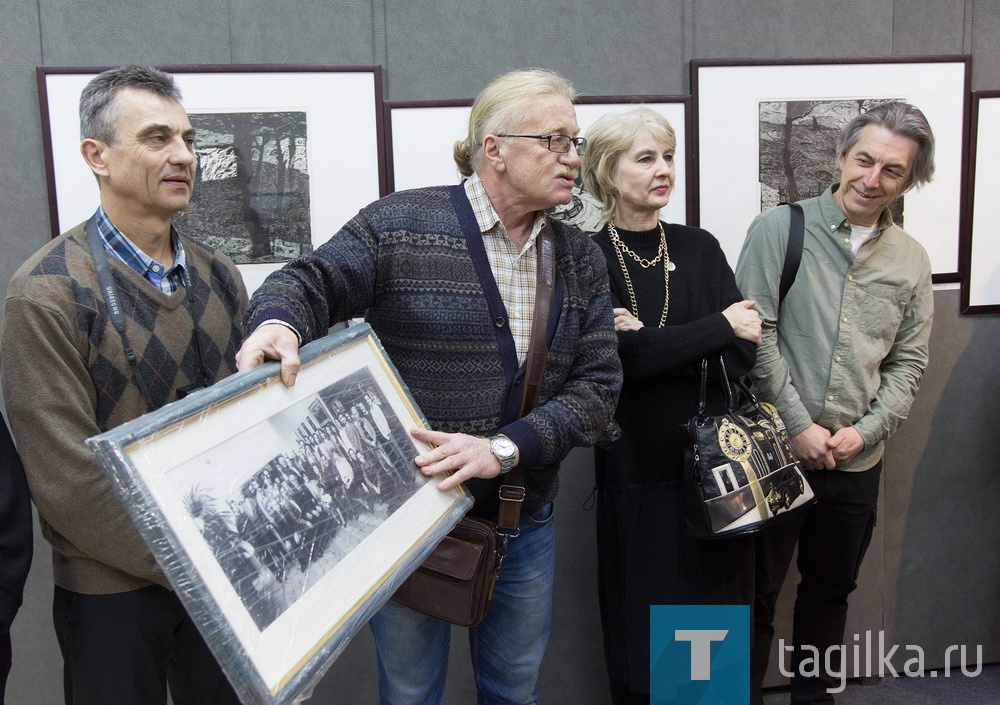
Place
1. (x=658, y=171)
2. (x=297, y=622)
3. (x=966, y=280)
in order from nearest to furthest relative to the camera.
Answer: (x=297, y=622), (x=658, y=171), (x=966, y=280)

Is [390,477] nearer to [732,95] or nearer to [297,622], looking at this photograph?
[297,622]

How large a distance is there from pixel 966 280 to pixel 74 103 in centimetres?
329

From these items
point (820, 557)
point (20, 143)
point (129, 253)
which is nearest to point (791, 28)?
point (820, 557)

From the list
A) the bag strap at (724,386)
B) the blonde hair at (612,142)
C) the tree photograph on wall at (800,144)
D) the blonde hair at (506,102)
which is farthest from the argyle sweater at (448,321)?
the tree photograph on wall at (800,144)

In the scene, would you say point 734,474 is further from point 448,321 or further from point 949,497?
point 949,497

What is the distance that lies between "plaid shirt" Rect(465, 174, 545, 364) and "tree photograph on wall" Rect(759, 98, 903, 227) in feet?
4.90

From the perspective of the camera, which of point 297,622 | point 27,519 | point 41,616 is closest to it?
point 297,622

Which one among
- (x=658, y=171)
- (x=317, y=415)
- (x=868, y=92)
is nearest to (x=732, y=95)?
(x=868, y=92)

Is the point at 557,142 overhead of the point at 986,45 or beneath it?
beneath

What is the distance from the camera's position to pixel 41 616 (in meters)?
2.54

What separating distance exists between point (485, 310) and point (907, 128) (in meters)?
1.58

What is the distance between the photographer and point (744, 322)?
2.03m

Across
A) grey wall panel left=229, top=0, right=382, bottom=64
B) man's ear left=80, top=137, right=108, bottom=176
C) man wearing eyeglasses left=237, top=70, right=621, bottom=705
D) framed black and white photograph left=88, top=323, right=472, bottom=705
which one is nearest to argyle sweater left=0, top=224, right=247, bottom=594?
man's ear left=80, top=137, right=108, bottom=176

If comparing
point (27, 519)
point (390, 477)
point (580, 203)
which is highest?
point (580, 203)
